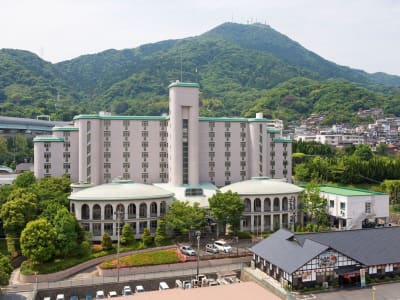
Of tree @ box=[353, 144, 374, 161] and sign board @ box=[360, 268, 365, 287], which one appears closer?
sign board @ box=[360, 268, 365, 287]

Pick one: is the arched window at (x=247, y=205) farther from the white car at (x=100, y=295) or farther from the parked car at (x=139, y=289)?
the white car at (x=100, y=295)

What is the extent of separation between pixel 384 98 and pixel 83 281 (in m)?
194

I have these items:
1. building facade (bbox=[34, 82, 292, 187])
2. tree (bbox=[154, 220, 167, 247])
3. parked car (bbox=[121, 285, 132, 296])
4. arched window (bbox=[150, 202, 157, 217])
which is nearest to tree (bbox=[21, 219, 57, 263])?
parked car (bbox=[121, 285, 132, 296])

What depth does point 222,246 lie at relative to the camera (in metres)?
44.7

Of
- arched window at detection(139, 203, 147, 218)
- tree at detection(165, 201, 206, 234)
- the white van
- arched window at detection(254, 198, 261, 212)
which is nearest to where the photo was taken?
the white van

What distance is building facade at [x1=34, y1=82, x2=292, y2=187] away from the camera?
61.9 meters

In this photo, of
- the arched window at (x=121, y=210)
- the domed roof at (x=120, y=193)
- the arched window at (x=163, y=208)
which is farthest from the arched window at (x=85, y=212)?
the arched window at (x=163, y=208)

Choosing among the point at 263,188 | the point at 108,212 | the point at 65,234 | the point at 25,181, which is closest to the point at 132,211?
the point at 108,212

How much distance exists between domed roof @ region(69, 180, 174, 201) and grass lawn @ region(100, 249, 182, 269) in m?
8.05

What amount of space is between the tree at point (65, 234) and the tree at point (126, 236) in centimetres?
560

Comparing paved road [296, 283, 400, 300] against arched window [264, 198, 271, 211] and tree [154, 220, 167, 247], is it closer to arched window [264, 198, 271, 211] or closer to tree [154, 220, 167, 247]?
tree [154, 220, 167, 247]

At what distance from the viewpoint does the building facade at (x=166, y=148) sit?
203 feet

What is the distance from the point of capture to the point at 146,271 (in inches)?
1543

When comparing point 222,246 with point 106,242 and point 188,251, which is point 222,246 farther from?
point 106,242
